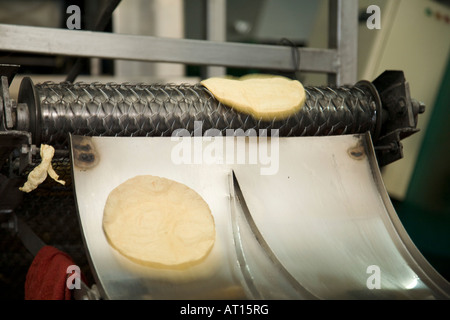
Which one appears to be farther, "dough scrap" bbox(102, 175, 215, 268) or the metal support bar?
the metal support bar

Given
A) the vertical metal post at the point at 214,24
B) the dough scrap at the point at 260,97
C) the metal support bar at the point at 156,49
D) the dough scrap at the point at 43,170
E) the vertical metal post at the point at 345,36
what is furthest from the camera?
the vertical metal post at the point at 214,24

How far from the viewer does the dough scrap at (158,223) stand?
1028 mm

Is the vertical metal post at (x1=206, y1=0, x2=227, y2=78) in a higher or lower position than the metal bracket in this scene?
higher

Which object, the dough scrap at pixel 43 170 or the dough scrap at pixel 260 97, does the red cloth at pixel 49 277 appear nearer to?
the dough scrap at pixel 43 170

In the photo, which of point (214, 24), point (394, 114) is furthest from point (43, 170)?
point (214, 24)

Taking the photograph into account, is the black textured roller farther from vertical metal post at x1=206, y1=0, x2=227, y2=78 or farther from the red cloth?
vertical metal post at x1=206, y1=0, x2=227, y2=78

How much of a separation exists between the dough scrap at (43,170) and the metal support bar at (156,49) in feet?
1.76

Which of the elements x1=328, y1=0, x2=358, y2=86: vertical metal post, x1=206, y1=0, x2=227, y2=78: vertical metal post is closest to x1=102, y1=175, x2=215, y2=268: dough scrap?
x1=328, y1=0, x2=358, y2=86: vertical metal post

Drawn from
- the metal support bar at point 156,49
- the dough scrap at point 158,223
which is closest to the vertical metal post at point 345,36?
the metal support bar at point 156,49

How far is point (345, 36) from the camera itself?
6.47ft

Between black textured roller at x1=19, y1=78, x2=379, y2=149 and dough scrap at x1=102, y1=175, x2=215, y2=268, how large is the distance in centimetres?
16

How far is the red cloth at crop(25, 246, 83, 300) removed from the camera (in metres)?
1.11

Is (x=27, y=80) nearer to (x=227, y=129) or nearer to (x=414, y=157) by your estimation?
(x=227, y=129)

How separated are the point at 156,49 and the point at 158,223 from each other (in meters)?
0.85
